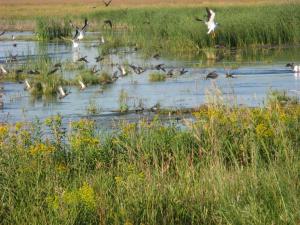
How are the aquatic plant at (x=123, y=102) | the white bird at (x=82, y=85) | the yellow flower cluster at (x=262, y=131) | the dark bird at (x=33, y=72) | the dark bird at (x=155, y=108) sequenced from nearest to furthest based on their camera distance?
the yellow flower cluster at (x=262, y=131), the dark bird at (x=155, y=108), the aquatic plant at (x=123, y=102), the white bird at (x=82, y=85), the dark bird at (x=33, y=72)

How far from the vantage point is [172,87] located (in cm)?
2162

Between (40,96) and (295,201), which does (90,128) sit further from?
(40,96)

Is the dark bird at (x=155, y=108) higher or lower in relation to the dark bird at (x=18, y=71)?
higher

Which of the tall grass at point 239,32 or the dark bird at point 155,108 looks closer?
the dark bird at point 155,108

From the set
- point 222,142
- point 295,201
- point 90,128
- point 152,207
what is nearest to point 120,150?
point 90,128

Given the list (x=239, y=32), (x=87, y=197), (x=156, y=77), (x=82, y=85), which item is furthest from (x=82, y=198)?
(x=239, y=32)

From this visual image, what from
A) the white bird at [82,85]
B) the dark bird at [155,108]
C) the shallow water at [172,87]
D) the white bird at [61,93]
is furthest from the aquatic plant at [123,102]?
the white bird at [82,85]

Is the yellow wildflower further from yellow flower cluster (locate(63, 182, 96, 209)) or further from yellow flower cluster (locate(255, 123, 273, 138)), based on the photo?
yellow flower cluster (locate(255, 123, 273, 138))

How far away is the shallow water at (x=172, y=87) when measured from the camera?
58.5ft

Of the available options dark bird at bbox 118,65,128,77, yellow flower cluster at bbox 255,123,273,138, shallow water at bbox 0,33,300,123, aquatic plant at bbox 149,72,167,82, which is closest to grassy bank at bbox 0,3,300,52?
shallow water at bbox 0,33,300,123

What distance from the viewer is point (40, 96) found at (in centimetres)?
2108

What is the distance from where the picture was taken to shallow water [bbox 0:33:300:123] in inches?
703

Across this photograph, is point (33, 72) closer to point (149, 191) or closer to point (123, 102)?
point (123, 102)

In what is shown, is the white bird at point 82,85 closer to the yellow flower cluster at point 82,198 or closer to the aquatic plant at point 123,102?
the aquatic plant at point 123,102
